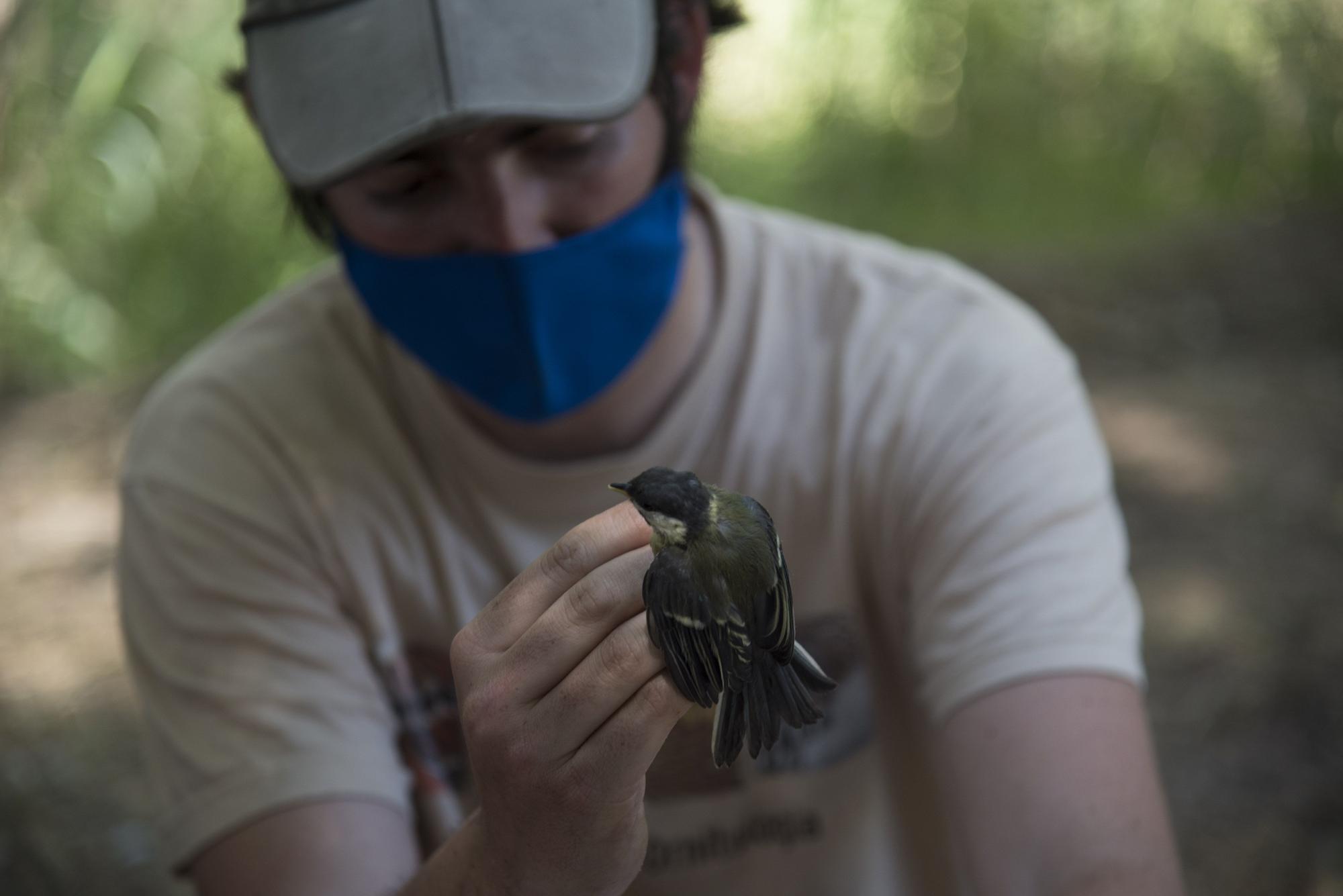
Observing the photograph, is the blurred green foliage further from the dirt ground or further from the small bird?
the small bird

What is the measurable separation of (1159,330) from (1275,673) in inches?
71.6

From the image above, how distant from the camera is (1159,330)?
4.45 meters

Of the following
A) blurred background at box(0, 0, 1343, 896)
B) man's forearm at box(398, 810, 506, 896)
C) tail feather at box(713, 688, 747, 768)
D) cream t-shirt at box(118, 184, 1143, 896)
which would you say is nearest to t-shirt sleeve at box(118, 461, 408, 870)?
cream t-shirt at box(118, 184, 1143, 896)

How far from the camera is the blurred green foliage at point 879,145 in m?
4.44

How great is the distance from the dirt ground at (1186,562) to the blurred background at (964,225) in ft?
0.04

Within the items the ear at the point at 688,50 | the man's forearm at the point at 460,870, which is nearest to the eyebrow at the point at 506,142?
the ear at the point at 688,50

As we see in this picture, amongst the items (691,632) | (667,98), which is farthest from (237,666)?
(667,98)

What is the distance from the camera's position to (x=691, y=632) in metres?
1.05

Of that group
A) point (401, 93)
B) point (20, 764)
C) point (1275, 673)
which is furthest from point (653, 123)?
point (20, 764)

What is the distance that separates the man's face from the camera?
1453mm

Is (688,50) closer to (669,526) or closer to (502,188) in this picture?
(502,188)

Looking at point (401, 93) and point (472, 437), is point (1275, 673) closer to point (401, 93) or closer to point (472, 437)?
point (472, 437)

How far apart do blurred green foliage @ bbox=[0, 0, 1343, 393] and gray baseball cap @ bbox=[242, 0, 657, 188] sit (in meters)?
3.11

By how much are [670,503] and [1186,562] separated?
2691mm
